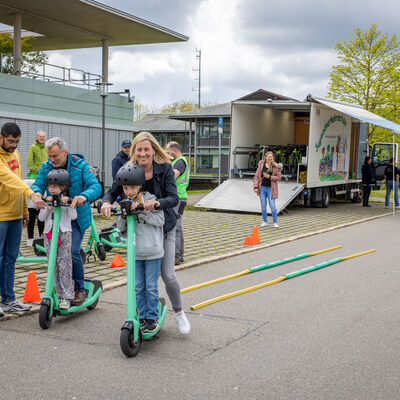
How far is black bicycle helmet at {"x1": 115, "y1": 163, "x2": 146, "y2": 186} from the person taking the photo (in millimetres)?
5094

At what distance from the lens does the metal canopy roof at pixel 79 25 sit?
73.7 feet

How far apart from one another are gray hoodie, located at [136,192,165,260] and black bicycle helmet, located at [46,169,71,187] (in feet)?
3.08

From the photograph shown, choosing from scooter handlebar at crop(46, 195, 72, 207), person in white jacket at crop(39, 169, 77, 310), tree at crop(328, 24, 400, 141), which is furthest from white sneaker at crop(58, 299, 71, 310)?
tree at crop(328, 24, 400, 141)

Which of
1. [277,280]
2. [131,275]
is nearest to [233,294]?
[277,280]

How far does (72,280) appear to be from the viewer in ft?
20.0

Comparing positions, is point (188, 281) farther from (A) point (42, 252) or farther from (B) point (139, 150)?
(B) point (139, 150)

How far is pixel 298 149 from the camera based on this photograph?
71.3 feet

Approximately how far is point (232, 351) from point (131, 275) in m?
1.07

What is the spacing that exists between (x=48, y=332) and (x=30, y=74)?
17.6 metres

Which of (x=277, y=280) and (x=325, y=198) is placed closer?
(x=277, y=280)

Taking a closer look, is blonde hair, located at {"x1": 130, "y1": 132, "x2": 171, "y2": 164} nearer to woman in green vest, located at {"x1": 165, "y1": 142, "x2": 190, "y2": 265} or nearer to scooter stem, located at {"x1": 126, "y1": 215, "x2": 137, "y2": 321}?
scooter stem, located at {"x1": 126, "y1": 215, "x2": 137, "y2": 321}

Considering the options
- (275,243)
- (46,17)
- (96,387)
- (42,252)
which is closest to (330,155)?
(275,243)

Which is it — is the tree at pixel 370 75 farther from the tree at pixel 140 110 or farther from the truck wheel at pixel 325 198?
the tree at pixel 140 110

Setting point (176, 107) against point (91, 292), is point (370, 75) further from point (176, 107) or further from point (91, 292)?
point (176, 107)
